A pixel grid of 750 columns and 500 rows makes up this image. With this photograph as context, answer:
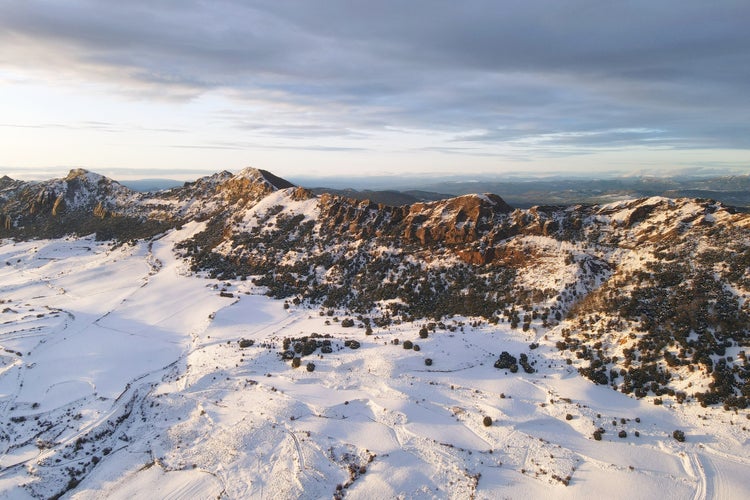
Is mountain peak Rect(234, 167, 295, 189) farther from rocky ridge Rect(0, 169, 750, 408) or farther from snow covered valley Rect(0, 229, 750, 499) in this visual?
snow covered valley Rect(0, 229, 750, 499)

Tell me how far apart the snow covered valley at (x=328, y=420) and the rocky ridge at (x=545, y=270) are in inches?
104

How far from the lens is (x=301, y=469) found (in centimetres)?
2336

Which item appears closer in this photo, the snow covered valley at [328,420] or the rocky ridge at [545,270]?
the snow covered valley at [328,420]

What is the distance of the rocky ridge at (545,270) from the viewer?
2870cm

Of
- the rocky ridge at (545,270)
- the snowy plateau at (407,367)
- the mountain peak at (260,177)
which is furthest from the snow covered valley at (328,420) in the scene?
the mountain peak at (260,177)

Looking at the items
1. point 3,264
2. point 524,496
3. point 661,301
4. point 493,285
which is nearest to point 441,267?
point 493,285

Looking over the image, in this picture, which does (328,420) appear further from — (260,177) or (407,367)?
(260,177)

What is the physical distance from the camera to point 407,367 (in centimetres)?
3300

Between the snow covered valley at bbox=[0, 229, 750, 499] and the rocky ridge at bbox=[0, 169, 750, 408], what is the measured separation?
2.63 metres

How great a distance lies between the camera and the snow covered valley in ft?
72.8

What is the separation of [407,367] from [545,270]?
1859 cm

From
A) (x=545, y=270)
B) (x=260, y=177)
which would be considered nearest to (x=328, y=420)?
(x=545, y=270)

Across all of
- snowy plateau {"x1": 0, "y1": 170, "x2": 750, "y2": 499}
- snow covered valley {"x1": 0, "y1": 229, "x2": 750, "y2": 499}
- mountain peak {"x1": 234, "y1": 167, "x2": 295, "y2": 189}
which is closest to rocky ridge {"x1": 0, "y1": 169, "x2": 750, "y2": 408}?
snowy plateau {"x1": 0, "y1": 170, "x2": 750, "y2": 499}

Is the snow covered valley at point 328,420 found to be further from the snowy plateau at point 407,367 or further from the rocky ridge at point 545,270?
the rocky ridge at point 545,270
